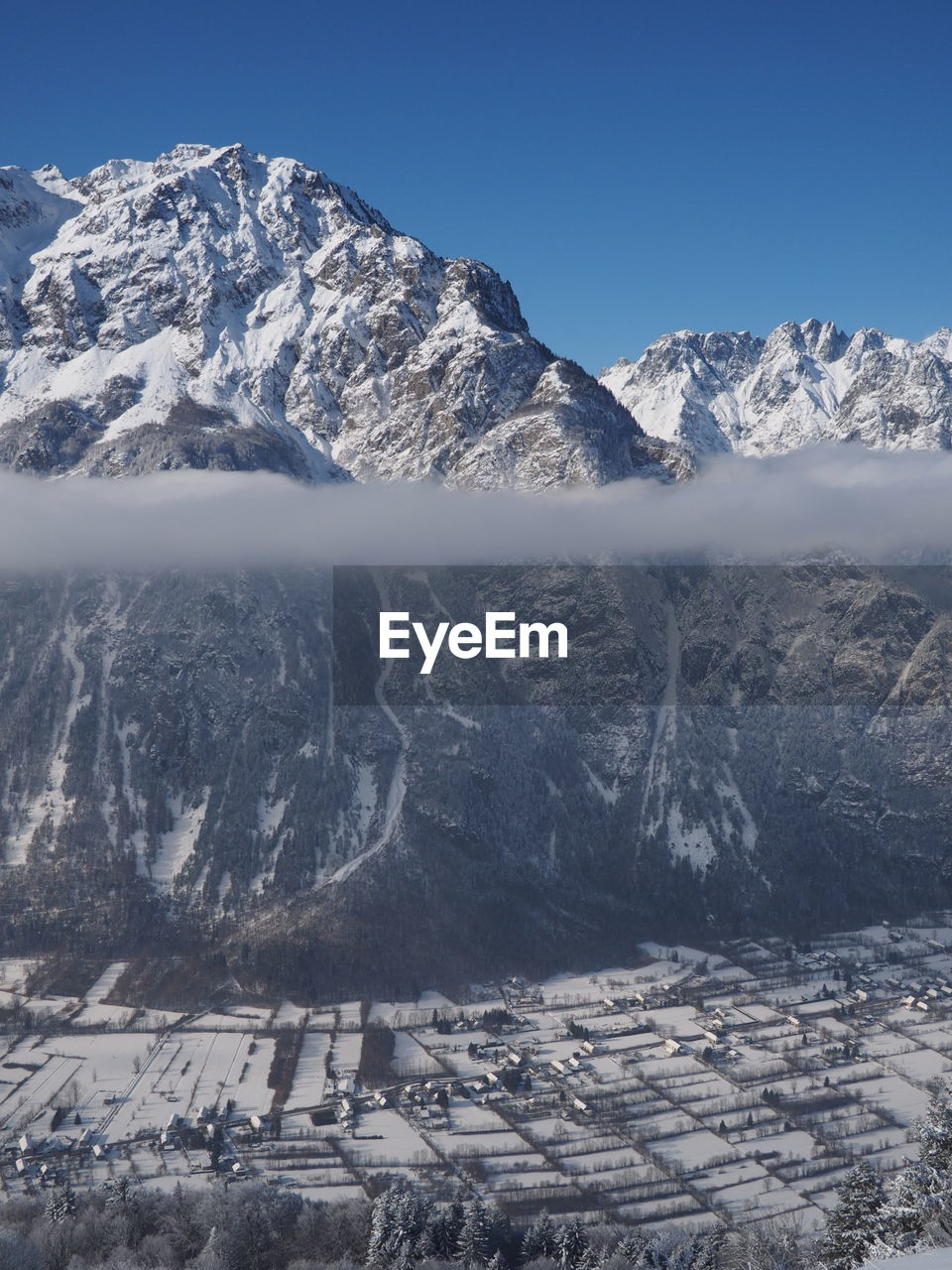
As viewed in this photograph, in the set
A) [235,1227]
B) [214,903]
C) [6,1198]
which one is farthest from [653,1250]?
[214,903]

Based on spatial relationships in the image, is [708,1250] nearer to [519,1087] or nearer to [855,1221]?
[855,1221]

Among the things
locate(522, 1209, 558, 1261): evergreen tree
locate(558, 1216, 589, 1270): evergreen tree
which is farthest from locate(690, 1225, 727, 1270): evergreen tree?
locate(522, 1209, 558, 1261): evergreen tree

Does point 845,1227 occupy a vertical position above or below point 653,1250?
above

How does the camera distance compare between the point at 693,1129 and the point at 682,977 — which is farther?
the point at 682,977

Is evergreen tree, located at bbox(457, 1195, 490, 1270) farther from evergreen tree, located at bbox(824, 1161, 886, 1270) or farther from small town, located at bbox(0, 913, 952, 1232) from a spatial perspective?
evergreen tree, located at bbox(824, 1161, 886, 1270)

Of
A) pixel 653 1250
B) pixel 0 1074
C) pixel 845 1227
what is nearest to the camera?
pixel 845 1227

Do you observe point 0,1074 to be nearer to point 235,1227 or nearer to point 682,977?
point 235,1227
